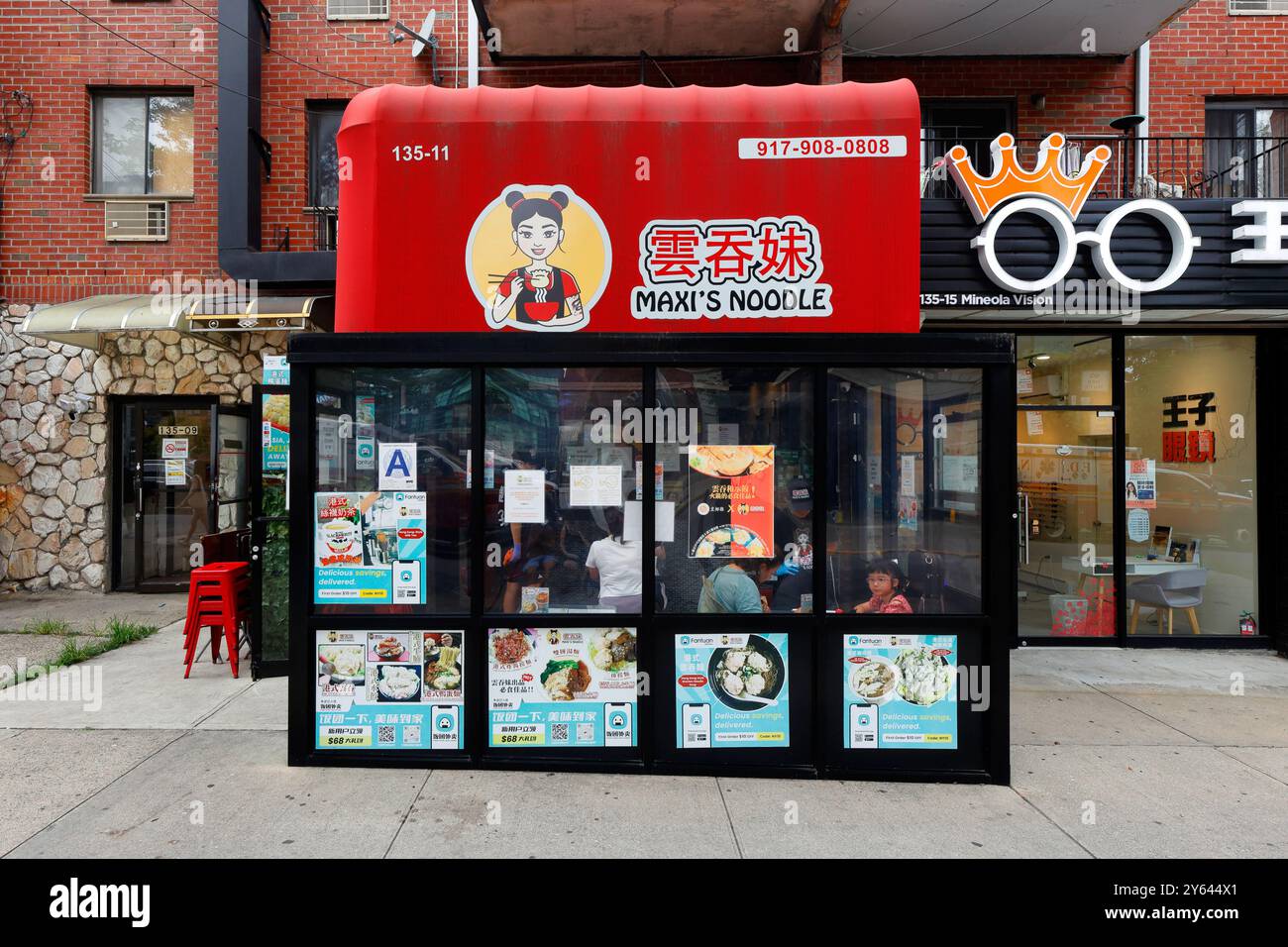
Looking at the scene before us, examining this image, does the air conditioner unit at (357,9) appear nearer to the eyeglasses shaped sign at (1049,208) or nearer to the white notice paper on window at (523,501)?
the eyeglasses shaped sign at (1049,208)

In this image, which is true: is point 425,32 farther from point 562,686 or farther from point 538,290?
point 562,686

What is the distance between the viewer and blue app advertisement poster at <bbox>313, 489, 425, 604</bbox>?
4629 millimetres

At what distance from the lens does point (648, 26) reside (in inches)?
325

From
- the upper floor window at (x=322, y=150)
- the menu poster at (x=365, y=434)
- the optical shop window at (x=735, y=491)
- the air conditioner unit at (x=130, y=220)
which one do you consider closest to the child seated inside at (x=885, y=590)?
the optical shop window at (x=735, y=491)

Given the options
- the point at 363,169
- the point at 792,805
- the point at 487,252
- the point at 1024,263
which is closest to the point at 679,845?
the point at 792,805

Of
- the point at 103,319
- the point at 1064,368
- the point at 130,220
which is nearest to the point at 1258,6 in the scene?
the point at 1064,368

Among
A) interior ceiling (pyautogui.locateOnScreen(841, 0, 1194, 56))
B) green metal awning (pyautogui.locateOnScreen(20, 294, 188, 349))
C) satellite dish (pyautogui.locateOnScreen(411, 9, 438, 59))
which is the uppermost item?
satellite dish (pyautogui.locateOnScreen(411, 9, 438, 59))

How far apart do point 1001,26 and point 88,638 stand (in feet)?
38.1

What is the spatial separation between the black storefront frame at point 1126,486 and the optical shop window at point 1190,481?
0.07 meters

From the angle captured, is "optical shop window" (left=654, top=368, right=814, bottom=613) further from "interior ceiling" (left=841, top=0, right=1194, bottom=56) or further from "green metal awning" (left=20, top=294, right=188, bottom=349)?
"green metal awning" (left=20, top=294, right=188, bottom=349)

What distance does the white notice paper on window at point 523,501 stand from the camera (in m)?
4.68

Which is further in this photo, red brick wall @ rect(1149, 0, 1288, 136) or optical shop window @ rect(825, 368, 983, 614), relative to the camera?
red brick wall @ rect(1149, 0, 1288, 136)

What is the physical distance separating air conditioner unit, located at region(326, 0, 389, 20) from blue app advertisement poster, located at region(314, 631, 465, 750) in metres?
8.43

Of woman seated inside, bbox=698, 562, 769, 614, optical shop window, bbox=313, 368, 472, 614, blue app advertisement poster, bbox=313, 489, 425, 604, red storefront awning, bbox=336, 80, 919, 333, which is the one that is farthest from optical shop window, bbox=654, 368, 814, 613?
blue app advertisement poster, bbox=313, 489, 425, 604
